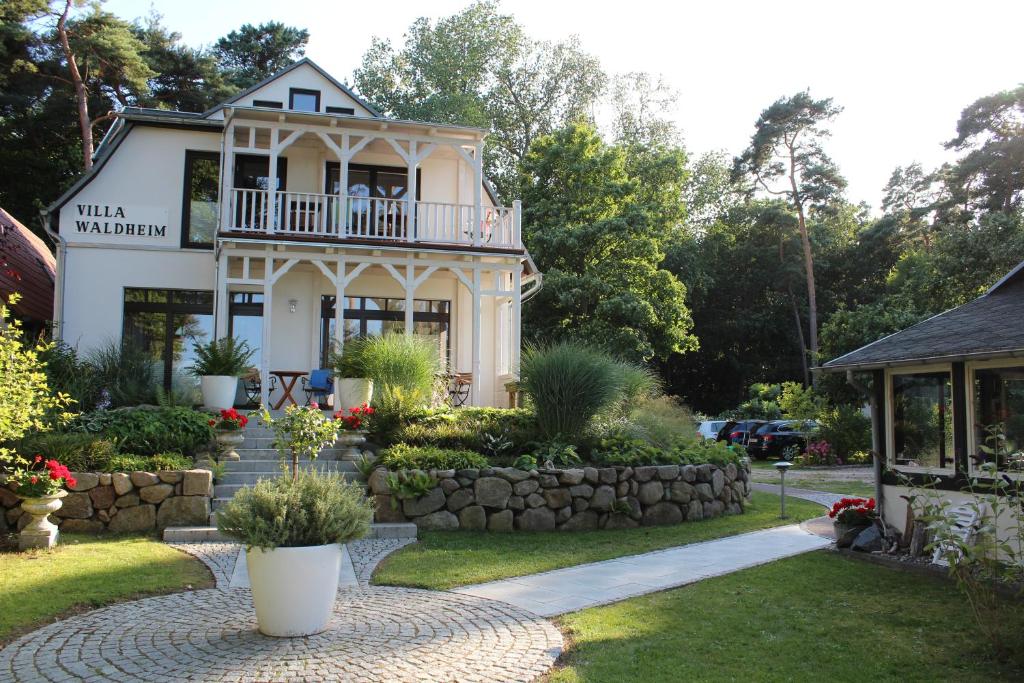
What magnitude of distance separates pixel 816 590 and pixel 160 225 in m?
13.9

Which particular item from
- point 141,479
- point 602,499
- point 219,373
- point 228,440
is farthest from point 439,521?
point 219,373

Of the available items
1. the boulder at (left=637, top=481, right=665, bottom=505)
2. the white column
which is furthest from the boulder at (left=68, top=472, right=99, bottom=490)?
the white column

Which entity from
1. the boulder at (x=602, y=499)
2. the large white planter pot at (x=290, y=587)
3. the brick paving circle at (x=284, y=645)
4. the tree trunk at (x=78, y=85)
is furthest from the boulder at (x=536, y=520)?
the tree trunk at (x=78, y=85)

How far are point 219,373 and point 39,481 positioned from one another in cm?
488

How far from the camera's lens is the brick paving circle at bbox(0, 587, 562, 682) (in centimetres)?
461

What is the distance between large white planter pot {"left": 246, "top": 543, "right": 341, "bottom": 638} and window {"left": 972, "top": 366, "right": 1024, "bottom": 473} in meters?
6.17

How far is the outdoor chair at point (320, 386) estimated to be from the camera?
46.8 feet

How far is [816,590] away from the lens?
22.6 feet

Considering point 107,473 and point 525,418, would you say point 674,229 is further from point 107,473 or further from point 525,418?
point 107,473

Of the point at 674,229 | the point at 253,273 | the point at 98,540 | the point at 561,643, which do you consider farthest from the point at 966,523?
the point at 674,229

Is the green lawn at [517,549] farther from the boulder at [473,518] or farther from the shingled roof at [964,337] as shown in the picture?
the shingled roof at [964,337]

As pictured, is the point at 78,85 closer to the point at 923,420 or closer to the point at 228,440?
the point at 228,440

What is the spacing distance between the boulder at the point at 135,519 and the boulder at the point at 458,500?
11.2 ft

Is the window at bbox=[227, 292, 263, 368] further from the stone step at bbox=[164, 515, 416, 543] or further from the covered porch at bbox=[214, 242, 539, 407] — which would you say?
the stone step at bbox=[164, 515, 416, 543]
